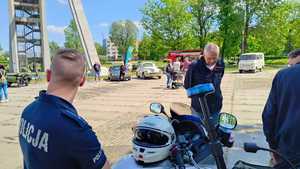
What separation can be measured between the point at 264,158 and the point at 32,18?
4637 centimetres

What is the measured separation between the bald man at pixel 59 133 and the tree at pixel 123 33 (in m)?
96.4

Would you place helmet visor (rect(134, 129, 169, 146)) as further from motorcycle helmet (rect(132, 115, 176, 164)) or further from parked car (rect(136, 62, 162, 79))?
parked car (rect(136, 62, 162, 79))

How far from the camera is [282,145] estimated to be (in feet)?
8.55

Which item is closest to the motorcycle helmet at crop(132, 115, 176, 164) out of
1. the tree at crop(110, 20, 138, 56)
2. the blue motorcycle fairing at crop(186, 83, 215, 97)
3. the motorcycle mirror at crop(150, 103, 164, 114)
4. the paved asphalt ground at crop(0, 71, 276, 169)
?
the motorcycle mirror at crop(150, 103, 164, 114)

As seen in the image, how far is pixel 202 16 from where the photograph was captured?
56906 mm

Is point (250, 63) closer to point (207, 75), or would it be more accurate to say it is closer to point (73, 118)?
point (207, 75)

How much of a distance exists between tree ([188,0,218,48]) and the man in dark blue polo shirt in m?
54.5

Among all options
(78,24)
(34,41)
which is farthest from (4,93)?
(34,41)

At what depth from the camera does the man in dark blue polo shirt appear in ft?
8.24

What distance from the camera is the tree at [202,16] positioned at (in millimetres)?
56219

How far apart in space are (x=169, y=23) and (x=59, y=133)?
173 feet

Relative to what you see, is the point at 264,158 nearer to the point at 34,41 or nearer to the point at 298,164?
the point at 298,164

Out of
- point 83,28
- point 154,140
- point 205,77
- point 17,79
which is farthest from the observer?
point 83,28

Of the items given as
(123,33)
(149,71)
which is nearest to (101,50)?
(123,33)
